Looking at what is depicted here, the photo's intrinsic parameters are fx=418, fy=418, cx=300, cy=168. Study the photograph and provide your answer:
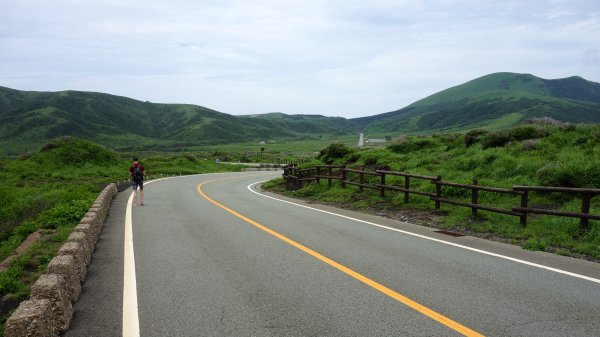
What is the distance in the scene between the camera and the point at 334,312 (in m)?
4.86

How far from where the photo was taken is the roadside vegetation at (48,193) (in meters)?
7.19

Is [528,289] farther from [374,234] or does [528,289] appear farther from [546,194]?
[546,194]

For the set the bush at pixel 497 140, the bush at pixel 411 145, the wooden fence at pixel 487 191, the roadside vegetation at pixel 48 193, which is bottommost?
the roadside vegetation at pixel 48 193

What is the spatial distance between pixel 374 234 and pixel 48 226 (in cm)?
854

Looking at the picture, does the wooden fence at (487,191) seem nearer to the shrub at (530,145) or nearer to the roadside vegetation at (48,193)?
the shrub at (530,145)

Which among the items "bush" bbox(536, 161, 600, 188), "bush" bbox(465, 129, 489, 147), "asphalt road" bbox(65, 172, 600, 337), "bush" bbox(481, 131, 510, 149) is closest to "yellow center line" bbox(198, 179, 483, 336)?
"asphalt road" bbox(65, 172, 600, 337)

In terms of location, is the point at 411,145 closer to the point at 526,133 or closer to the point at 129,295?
the point at 526,133

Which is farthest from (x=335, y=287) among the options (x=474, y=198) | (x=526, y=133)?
(x=526, y=133)

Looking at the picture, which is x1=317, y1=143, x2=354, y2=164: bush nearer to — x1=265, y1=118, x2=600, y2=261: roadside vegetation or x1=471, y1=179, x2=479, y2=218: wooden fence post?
x1=265, y1=118, x2=600, y2=261: roadside vegetation

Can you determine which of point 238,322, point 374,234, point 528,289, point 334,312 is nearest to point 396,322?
point 334,312

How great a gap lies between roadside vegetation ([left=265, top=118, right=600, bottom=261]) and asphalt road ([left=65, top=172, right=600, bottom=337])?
125cm

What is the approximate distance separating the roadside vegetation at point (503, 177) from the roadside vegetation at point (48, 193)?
29.5 feet

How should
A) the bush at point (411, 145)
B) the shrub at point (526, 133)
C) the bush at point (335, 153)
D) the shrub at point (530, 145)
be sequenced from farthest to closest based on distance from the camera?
the bush at point (335, 153) < the bush at point (411, 145) < the shrub at point (526, 133) < the shrub at point (530, 145)

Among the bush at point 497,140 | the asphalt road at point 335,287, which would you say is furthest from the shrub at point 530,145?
the asphalt road at point 335,287
